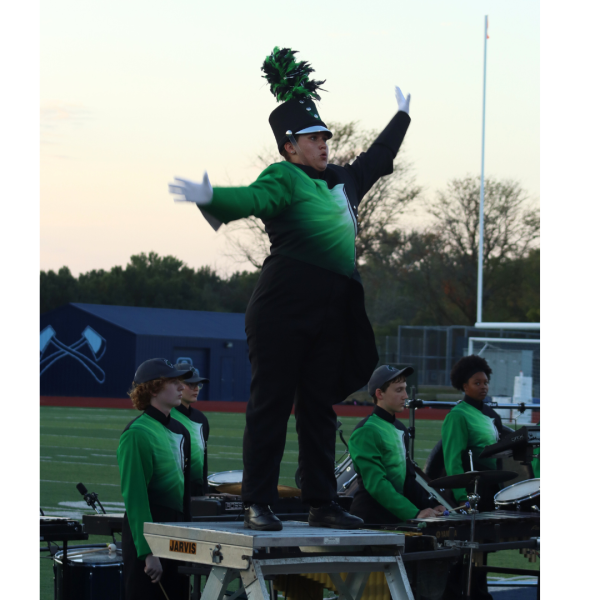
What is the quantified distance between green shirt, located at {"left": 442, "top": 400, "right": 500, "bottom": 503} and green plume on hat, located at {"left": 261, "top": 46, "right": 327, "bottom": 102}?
11.0 ft

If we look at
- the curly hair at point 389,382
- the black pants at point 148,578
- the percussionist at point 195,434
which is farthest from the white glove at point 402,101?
the percussionist at point 195,434

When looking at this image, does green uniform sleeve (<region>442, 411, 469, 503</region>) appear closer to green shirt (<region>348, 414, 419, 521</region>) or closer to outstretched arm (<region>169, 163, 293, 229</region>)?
green shirt (<region>348, 414, 419, 521</region>)

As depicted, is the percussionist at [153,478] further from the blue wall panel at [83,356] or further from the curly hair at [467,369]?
the blue wall panel at [83,356]

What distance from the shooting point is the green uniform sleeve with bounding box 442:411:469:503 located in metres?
→ 6.40

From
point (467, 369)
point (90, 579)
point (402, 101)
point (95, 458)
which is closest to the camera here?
point (402, 101)

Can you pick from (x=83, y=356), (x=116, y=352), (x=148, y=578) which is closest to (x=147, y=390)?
(x=148, y=578)

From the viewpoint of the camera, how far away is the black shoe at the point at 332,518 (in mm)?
3537

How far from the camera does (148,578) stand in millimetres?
4453

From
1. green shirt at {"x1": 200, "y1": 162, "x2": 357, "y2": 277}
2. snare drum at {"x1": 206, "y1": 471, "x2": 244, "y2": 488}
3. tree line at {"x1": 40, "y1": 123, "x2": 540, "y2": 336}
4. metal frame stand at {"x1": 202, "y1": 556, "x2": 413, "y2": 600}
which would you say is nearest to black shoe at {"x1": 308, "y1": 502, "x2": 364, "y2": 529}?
metal frame stand at {"x1": 202, "y1": 556, "x2": 413, "y2": 600}

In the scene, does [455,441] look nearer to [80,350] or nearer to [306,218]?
[306,218]

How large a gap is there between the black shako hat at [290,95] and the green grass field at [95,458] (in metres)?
4.72

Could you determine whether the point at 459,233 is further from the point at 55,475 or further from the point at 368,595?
the point at 368,595

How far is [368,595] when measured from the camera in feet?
12.2

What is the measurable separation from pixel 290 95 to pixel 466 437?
139 inches
